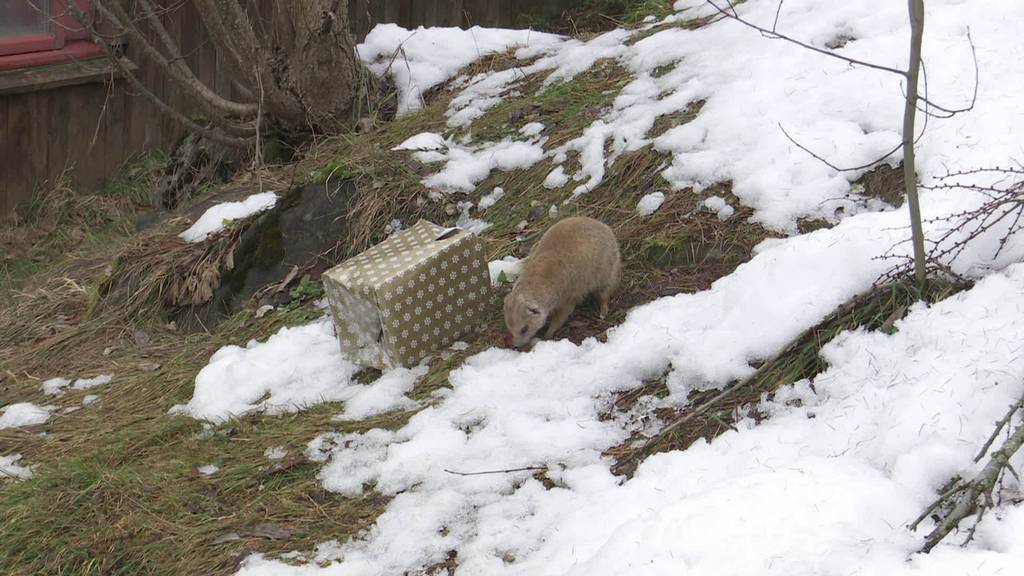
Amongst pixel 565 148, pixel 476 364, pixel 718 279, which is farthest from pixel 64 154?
pixel 718 279

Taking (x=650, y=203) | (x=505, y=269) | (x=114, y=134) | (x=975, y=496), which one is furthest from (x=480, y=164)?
(x=114, y=134)

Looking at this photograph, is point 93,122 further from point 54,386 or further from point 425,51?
point 54,386

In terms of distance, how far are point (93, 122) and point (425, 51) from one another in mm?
3368

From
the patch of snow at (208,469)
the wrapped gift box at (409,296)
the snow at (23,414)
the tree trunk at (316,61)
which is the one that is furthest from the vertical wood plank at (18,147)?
the patch of snow at (208,469)

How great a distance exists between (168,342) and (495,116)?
8.15 feet

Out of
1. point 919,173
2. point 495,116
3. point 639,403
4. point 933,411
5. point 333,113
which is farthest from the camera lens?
point 333,113

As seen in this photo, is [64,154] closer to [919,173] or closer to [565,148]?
[565,148]

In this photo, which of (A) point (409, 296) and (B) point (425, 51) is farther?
(B) point (425, 51)

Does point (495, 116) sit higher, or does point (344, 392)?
point (495, 116)

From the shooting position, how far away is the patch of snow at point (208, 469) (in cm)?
423

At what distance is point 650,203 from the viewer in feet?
16.9

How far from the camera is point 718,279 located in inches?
177

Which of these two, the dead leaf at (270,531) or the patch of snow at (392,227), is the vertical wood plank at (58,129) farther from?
the dead leaf at (270,531)

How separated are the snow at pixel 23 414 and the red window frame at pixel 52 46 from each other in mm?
4151
